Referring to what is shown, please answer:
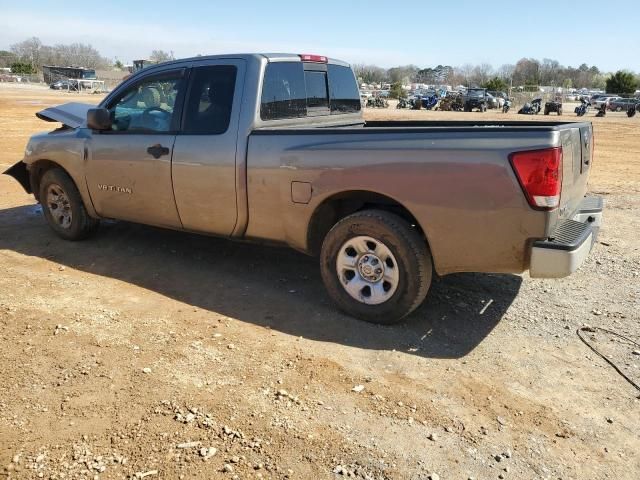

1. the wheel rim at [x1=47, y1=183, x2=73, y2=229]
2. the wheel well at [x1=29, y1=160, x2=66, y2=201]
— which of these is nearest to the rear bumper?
the wheel rim at [x1=47, y1=183, x2=73, y2=229]

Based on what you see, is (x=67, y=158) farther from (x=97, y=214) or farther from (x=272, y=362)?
(x=272, y=362)

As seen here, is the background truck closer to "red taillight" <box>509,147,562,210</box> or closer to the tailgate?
the tailgate

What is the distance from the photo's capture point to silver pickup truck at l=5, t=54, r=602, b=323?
353 cm

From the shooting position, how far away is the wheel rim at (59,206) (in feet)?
20.1

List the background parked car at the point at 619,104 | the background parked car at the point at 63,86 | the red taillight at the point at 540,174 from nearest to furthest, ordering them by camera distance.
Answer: the red taillight at the point at 540,174 → the background parked car at the point at 619,104 → the background parked car at the point at 63,86

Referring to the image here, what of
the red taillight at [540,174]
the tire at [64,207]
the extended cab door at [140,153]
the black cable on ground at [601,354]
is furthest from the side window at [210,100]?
the black cable on ground at [601,354]

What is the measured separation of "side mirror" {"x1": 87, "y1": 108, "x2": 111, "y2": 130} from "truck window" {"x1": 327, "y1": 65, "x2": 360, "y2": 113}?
7.01ft

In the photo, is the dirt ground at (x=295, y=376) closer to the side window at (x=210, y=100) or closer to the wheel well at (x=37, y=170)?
the wheel well at (x=37, y=170)

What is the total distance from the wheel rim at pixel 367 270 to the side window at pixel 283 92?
4.54 ft

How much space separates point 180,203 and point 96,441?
2.57 m

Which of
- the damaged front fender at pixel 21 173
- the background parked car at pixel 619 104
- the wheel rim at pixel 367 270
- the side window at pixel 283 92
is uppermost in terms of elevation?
the background parked car at pixel 619 104

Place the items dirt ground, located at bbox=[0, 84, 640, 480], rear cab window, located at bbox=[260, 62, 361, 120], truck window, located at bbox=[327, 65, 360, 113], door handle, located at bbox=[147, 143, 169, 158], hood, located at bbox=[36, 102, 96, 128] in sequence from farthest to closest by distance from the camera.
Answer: hood, located at bbox=[36, 102, 96, 128] → truck window, located at bbox=[327, 65, 360, 113] → door handle, located at bbox=[147, 143, 169, 158] → rear cab window, located at bbox=[260, 62, 361, 120] → dirt ground, located at bbox=[0, 84, 640, 480]

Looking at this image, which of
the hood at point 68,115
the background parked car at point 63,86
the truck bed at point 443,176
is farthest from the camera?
the background parked car at point 63,86

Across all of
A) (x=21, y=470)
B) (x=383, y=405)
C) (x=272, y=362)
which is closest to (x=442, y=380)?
(x=383, y=405)
